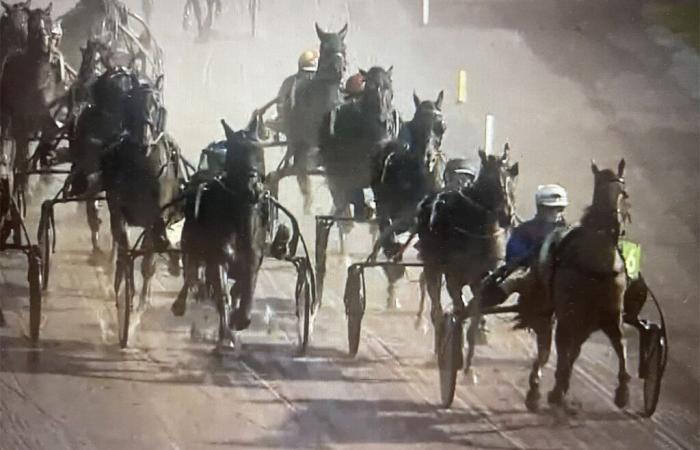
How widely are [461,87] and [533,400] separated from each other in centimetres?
47

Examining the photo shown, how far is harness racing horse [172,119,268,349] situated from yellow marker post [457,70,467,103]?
1.00 ft

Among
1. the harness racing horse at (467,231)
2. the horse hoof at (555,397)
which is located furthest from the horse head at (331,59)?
the horse hoof at (555,397)

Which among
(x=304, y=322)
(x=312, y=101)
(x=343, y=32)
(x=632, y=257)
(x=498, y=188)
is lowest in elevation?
(x=304, y=322)

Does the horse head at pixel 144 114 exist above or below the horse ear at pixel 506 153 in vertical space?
above

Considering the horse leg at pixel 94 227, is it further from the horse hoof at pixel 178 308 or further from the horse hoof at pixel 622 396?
the horse hoof at pixel 622 396

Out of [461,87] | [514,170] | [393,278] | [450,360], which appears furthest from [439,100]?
[450,360]

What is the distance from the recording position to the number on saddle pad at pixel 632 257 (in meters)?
1.47

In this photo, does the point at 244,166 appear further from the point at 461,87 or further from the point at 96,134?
the point at 461,87

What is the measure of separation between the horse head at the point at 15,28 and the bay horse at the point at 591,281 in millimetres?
817

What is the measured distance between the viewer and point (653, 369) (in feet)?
4.91

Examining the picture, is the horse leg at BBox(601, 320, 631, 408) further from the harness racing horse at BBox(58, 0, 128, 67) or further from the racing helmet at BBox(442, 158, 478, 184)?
the harness racing horse at BBox(58, 0, 128, 67)

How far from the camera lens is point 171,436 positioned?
4.65ft

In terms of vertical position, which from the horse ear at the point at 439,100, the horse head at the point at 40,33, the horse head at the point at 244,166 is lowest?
the horse head at the point at 244,166

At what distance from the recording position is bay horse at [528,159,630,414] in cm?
143
